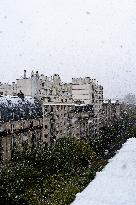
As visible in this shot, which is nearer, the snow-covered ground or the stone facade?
the snow-covered ground

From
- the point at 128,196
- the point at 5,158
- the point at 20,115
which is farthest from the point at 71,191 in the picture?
the point at 20,115

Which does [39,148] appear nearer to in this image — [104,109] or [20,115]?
[20,115]

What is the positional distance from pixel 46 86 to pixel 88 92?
32177 mm

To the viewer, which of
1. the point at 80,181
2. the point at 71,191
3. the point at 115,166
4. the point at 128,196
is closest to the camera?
the point at 128,196

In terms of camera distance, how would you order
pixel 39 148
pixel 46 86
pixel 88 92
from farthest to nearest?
pixel 88 92 < pixel 46 86 < pixel 39 148

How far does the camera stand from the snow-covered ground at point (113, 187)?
3150 centimetres

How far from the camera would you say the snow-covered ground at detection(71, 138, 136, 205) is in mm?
31500

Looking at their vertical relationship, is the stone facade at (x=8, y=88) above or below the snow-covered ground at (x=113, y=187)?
above

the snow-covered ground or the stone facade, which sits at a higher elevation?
the stone facade

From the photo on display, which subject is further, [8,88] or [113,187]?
[8,88]

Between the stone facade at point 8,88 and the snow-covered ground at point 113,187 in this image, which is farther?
the stone facade at point 8,88

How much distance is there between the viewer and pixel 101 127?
Answer: 337 feet

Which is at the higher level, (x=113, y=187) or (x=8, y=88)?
(x=8, y=88)

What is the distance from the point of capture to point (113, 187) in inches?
1427
